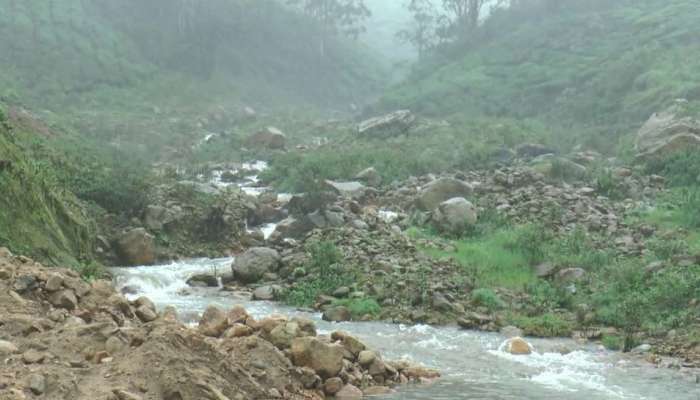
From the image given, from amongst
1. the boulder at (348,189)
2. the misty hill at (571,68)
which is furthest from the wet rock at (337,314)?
the misty hill at (571,68)

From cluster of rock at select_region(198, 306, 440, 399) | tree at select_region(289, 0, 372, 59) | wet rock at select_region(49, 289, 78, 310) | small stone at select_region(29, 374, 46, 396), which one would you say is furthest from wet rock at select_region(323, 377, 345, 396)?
tree at select_region(289, 0, 372, 59)

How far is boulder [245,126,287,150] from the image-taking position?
3531 centimetres

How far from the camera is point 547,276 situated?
1570 centimetres

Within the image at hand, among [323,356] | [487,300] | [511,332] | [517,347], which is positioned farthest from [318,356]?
[487,300]

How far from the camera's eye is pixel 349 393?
337 inches

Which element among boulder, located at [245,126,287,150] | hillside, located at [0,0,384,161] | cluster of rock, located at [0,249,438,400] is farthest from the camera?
hillside, located at [0,0,384,161]

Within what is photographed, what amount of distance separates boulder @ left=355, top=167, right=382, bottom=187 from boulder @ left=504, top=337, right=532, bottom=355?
14173 millimetres

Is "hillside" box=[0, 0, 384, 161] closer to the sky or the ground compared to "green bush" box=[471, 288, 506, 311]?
closer to the sky

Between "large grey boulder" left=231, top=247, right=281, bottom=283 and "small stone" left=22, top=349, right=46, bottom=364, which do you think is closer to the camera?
"small stone" left=22, top=349, right=46, bottom=364

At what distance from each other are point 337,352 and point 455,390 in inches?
56.4

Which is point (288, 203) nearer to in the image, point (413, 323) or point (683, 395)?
point (413, 323)

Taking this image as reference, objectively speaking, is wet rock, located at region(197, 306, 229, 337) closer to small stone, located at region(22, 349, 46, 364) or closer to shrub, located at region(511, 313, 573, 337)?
small stone, located at region(22, 349, 46, 364)

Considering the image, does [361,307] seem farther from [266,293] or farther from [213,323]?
[213,323]

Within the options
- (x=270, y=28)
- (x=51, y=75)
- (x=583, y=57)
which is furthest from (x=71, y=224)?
(x=270, y=28)
